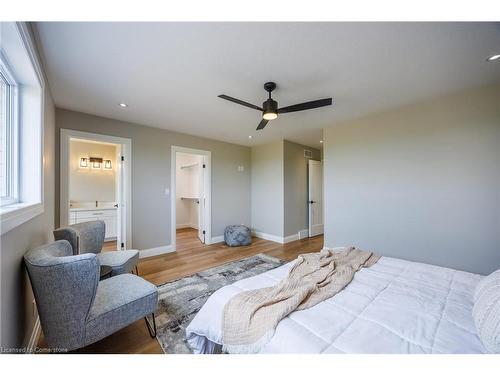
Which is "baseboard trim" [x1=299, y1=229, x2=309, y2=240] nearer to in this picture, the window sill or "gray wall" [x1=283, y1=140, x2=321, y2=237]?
Answer: "gray wall" [x1=283, y1=140, x2=321, y2=237]

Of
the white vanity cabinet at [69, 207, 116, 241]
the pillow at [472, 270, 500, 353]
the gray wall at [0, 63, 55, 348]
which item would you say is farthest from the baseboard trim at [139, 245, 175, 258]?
the pillow at [472, 270, 500, 353]

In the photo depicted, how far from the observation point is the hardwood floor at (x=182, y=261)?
1.62 m

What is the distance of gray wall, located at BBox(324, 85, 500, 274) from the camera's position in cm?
231

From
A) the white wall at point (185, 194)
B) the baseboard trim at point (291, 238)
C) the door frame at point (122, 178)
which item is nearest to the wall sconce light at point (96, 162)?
the door frame at point (122, 178)

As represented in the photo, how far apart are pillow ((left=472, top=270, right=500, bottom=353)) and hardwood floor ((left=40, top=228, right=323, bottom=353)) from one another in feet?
6.41

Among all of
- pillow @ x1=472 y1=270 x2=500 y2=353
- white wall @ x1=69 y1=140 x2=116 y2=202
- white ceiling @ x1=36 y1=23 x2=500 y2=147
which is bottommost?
pillow @ x1=472 y1=270 x2=500 y2=353

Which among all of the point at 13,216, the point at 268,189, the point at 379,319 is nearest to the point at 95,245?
the point at 13,216

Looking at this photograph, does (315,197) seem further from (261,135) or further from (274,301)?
(274,301)

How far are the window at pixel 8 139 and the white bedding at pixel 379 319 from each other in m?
1.68

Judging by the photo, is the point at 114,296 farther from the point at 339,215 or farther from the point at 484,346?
the point at 339,215

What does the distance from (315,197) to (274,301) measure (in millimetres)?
4489
